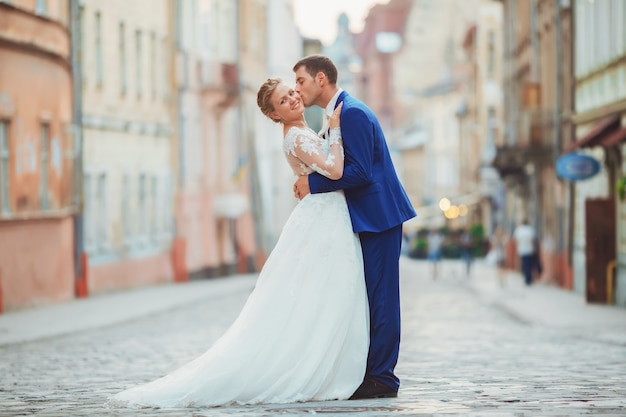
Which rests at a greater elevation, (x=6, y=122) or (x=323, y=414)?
(x=6, y=122)

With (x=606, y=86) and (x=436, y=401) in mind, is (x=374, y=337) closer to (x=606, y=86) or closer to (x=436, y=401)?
(x=436, y=401)

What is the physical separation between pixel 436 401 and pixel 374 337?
52cm

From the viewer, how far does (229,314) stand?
27.1 m

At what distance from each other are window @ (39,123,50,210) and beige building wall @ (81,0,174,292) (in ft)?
12.7

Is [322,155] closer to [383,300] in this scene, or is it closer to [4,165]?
[383,300]

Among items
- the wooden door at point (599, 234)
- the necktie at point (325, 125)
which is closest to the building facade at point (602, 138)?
the wooden door at point (599, 234)

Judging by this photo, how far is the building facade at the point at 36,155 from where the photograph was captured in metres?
27.5

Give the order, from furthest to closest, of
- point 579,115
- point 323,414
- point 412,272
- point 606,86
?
point 412,272 → point 579,115 → point 606,86 → point 323,414

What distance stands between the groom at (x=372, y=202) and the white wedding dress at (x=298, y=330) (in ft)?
0.24

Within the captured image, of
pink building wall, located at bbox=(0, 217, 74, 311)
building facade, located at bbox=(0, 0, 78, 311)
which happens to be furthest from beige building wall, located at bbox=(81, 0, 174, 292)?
building facade, located at bbox=(0, 0, 78, 311)

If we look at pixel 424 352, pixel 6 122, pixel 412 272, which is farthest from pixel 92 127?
pixel 412 272

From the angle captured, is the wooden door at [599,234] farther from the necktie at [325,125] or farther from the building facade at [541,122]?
the necktie at [325,125]

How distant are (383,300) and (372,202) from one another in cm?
58

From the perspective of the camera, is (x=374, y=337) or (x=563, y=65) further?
(x=563, y=65)
